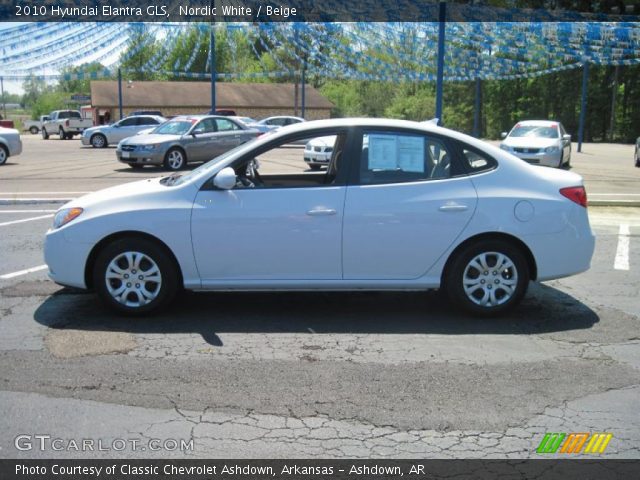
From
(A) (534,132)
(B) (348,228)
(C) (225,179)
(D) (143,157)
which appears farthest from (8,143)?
(B) (348,228)

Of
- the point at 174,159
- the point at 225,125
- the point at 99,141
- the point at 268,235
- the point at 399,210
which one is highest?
the point at 225,125

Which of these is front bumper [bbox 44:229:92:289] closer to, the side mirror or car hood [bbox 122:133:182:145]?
the side mirror

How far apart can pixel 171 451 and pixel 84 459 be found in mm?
450

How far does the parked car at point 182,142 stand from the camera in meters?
18.6

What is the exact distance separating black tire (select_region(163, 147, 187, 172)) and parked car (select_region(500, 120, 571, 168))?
32.5 feet

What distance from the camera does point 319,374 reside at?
4520 mm

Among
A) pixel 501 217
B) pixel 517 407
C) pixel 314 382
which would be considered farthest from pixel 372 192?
pixel 517 407

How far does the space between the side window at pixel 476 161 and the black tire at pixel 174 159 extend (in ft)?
46.9

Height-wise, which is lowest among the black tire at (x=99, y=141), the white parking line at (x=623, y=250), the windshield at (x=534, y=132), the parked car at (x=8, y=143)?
the white parking line at (x=623, y=250)

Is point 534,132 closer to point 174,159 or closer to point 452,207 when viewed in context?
point 174,159

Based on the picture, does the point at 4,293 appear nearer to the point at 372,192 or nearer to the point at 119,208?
the point at 119,208

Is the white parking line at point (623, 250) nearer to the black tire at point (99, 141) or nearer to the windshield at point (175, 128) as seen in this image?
the windshield at point (175, 128)

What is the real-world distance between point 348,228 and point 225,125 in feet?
50.8

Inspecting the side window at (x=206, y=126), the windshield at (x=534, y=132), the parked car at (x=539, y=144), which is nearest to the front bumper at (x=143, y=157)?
the side window at (x=206, y=126)
